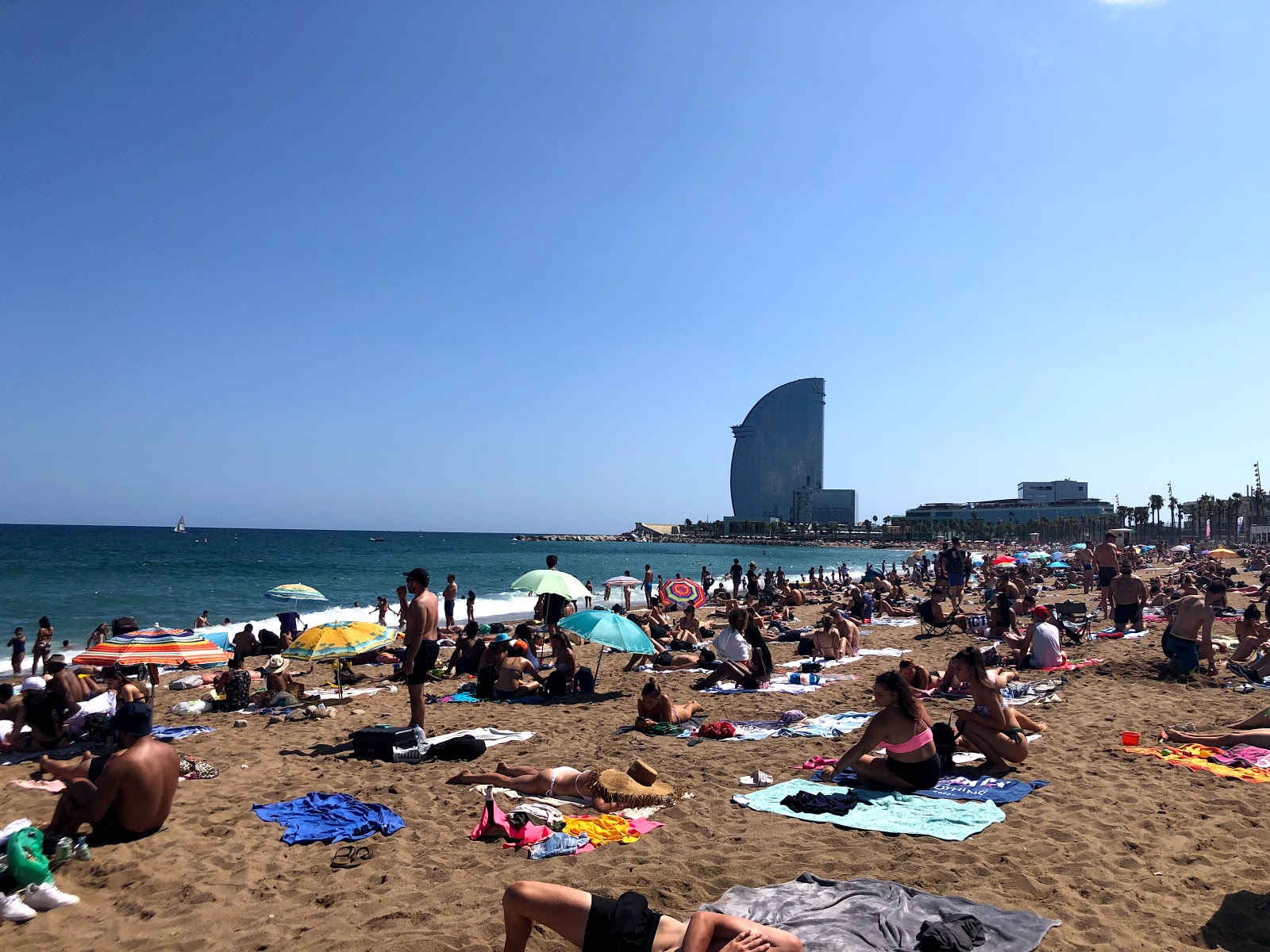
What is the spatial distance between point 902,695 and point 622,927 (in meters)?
3.21

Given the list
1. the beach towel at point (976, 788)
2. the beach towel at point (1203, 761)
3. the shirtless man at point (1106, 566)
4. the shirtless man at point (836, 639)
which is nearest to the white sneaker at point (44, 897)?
the beach towel at point (976, 788)

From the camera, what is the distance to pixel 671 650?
529 inches

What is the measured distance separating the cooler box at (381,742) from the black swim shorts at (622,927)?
168 inches

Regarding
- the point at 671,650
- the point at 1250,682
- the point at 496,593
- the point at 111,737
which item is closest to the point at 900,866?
the point at 111,737

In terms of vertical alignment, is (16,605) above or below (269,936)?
below

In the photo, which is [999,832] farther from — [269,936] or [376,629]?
[376,629]

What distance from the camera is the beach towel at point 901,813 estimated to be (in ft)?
15.0

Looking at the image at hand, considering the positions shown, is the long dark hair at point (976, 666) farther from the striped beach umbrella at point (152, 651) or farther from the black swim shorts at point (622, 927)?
the striped beach umbrella at point (152, 651)

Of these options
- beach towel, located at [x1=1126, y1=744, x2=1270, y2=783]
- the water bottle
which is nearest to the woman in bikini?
beach towel, located at [x1=1126, y1=744, x2=1270, y2=783]

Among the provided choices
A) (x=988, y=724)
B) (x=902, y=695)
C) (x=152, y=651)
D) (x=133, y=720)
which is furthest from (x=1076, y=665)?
(x=152, y=651)

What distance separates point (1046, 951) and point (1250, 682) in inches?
313

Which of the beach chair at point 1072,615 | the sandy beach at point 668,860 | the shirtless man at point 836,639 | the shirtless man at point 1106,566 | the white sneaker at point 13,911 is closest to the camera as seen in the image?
the sandy beach at point 668,860

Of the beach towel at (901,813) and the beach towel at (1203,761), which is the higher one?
the beach towel at (1203,761)

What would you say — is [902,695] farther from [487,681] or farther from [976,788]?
[487,681]
